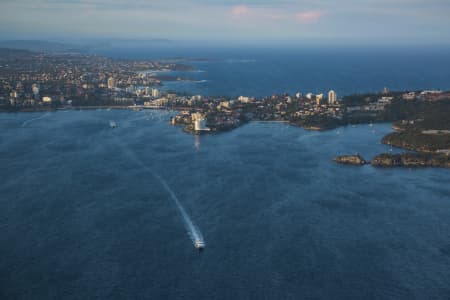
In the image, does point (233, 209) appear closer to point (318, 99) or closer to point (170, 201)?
point (170, 201)

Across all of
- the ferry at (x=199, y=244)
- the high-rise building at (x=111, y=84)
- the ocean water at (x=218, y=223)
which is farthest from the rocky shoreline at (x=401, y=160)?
the high-rise building at (x=111, y=84)

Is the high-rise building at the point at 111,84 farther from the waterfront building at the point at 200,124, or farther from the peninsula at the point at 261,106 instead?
the waterfront building at the point at 200,124

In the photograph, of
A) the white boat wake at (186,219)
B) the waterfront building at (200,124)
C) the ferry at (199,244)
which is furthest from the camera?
the waterfront building at (200,124)

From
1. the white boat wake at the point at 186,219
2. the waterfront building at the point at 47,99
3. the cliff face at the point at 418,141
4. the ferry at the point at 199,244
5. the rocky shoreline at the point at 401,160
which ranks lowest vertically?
the ferry at the point at 199,244

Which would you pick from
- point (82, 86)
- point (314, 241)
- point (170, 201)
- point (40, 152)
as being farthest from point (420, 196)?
point (82, 86)

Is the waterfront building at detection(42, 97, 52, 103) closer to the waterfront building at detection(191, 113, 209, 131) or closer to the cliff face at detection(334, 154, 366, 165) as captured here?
the waterfront building at detection(191, 113, 209, 131)

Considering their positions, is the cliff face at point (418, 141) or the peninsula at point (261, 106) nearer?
the cliff face at point (418, 141)

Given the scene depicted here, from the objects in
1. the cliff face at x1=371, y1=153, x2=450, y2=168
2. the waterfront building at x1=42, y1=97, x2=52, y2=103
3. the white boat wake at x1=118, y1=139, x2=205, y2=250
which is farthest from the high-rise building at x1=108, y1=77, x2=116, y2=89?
the cliff face at x1=371, y1=153, x2=450, y2=168
